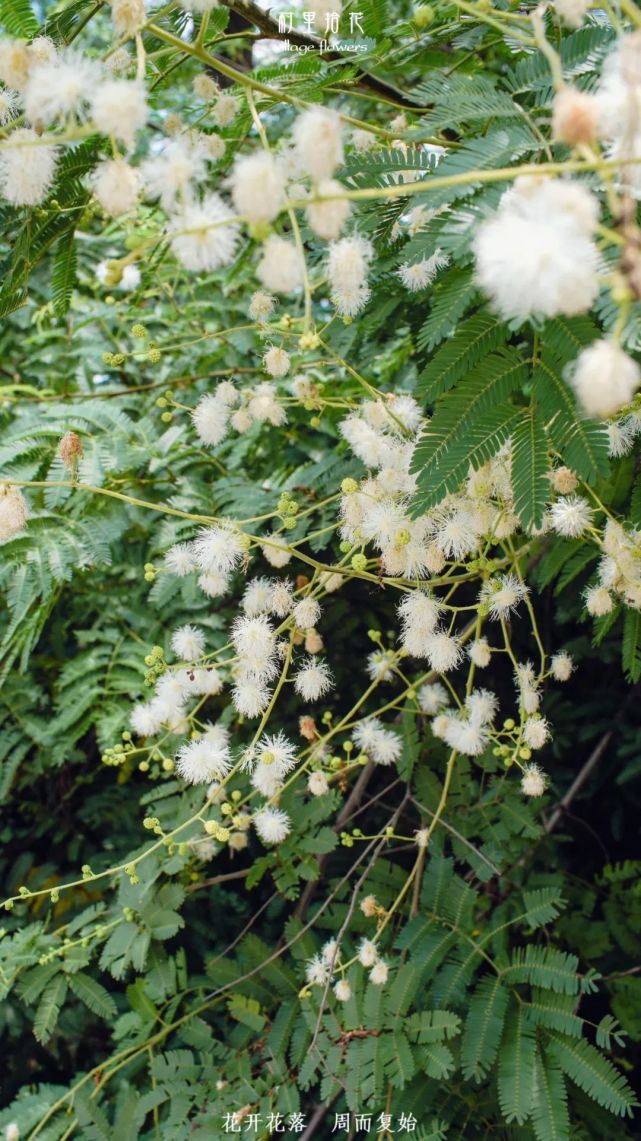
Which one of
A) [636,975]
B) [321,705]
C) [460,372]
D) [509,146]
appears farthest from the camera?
[321,705]

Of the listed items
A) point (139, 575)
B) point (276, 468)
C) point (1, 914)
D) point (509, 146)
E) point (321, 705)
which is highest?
point (509, 146)

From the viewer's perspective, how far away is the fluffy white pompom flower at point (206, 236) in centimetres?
72

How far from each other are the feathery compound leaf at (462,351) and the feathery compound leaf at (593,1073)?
121 centimetres

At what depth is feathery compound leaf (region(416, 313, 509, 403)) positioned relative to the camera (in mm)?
1075

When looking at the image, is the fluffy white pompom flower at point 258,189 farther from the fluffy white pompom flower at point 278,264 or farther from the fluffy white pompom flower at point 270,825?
the fluffy white pompom flower at point 270,825

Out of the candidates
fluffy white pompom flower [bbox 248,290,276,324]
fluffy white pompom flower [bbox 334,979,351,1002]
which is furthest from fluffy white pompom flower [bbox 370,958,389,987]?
fluffy white pompom flower [bbox 248,290,276,324]

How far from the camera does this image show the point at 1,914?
2.39m

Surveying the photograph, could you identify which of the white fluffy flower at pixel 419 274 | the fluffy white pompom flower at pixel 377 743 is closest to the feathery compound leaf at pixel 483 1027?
the fluffy white pompom flower at pixel 377 743

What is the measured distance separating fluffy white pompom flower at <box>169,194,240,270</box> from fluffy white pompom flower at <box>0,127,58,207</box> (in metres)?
0.19

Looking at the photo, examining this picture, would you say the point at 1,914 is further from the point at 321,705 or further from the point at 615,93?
the point at 615,93

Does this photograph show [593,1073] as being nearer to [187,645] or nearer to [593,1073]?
[593,1073]

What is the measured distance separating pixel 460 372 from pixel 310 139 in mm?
453

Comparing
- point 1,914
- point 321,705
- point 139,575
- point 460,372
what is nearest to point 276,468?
point 139,575

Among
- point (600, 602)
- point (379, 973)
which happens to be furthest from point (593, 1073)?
point (600, 602)
